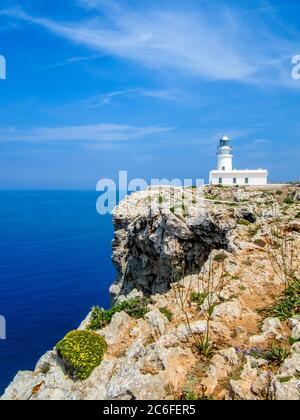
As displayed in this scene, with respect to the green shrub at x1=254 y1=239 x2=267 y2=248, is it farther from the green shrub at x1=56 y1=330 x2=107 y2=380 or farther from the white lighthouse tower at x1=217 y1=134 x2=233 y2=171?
the white lighthouse tower at x1=217 y1=134 x2=233 y2=171

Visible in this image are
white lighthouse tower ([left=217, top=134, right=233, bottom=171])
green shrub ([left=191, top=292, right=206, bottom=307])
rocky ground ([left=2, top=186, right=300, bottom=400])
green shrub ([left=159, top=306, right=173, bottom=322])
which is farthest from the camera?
white lighthouse tower ([left=217, top=134, right=233, bottom=171])

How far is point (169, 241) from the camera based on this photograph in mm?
29547

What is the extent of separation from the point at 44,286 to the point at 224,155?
150 ft

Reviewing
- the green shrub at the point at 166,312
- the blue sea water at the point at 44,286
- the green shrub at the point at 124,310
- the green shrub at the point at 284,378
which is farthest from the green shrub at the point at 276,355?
the blue sea water at the point at 44,286

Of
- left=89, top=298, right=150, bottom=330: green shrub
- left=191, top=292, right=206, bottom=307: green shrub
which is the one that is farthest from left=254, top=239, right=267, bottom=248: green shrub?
left=89, top=298, right=150, bottom=330: green shrub

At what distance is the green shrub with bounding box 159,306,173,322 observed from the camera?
14.2 meters

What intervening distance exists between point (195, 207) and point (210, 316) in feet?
59.7

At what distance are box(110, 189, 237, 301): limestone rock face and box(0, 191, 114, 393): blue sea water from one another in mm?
15241

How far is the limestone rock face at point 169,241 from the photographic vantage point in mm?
28266

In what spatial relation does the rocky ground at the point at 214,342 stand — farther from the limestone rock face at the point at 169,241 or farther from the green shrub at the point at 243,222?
the limestone rock face at the point at 169,241

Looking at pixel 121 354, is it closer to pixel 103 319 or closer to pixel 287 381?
pixel 103 319

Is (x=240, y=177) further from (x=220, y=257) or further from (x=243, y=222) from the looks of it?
(x=220, y=257)
